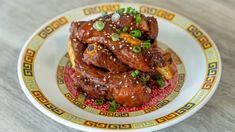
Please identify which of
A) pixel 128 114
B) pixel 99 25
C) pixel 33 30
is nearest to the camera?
pixel 128 114

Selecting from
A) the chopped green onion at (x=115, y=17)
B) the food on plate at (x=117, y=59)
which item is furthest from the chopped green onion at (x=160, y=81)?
the chopped green onion at (x=115, y=17)

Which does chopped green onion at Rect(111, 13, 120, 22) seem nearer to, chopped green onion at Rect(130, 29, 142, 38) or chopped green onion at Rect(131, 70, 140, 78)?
chopped green onion at Rect(130, 29, 142, 38)

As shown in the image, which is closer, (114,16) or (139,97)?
(139,97)

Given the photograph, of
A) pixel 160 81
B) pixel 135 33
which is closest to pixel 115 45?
pixel 135 33

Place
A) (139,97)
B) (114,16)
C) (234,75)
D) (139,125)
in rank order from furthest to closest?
1. (234,75)
2. (114,16)
3. (139,97)
4. (139,125)

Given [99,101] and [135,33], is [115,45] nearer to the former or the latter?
[135,33]

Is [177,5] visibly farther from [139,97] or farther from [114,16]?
[139,97]

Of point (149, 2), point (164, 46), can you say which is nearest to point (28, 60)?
point (164, 46)
